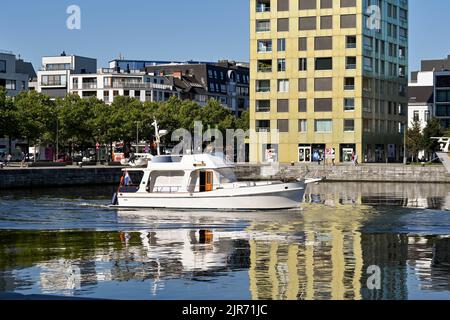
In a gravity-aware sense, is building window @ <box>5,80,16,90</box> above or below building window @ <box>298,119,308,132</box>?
above

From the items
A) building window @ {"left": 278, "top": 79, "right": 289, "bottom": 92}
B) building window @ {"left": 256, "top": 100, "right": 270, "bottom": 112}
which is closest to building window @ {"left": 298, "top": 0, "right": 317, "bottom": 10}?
building window @ {"left": 278, "top": 79, "right": 289, "bottom": 92}

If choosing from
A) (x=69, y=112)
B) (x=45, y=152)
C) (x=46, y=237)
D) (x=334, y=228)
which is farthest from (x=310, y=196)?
(x=45, y=152)

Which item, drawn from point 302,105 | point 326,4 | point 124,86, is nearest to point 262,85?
point 302,105

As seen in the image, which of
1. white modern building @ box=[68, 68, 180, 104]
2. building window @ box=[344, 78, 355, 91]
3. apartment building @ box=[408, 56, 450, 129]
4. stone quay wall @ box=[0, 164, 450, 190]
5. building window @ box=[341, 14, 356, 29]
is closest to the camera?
stone quay wall @ box=[0, 164, 450, 190]

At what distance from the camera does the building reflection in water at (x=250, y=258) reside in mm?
25500

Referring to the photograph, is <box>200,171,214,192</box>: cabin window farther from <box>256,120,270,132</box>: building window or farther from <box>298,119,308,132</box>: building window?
<box>256,120,270,132</box>: building window

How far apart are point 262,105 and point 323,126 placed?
10306mm

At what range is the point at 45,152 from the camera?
496 ft

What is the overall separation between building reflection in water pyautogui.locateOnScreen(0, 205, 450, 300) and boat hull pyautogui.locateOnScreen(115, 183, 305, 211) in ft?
22.4

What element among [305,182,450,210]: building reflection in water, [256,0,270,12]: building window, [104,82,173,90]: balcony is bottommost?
[305,182,450,210]: building reflection in water

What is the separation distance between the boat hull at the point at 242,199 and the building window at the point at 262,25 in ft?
254

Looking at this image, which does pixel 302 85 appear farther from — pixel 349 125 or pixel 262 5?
pixel 262 5

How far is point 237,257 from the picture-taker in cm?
3238

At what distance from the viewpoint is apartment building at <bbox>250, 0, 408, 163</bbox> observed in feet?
407
